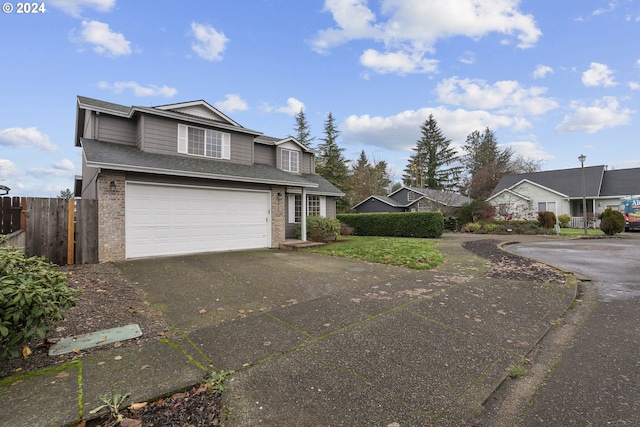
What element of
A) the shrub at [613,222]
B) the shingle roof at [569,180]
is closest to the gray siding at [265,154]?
the shrub at [613,222]

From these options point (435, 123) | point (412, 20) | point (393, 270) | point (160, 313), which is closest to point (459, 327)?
point (393, 270)

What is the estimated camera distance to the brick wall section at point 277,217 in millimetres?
11266

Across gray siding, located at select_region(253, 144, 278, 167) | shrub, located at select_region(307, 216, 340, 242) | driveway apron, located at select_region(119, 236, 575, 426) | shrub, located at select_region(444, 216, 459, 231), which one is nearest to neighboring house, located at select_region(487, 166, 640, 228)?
shrub, located at select_region(444, 216, 459, 231)

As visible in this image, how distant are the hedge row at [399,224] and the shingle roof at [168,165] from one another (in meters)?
8.82

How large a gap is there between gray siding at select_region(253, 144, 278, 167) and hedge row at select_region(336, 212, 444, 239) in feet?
28.8

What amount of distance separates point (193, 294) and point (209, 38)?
32.3ft

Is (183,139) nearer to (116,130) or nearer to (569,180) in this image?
(116,130)

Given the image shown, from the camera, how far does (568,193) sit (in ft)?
83.5

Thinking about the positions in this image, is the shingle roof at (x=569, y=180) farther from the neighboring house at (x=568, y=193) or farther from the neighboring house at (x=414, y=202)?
the neighboring house at (x=414, y=202)

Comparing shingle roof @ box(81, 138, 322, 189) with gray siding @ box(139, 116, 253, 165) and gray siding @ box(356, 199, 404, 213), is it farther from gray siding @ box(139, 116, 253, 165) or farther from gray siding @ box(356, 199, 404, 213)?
gray siding @ box(356, 199, 404, 213)

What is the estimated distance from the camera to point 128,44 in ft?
31.4

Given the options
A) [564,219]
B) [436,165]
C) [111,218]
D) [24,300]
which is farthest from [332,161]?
[24,300]

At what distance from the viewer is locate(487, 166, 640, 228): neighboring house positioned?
23844 mm

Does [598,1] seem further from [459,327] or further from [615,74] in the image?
[459,327]
